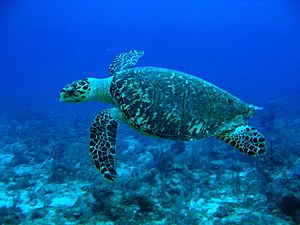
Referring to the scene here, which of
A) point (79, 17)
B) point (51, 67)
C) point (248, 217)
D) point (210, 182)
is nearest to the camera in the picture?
point (248, 217)

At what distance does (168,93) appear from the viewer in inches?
178

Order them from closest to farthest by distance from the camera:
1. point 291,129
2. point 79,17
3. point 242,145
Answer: point 242,145 → point 291,129 → point 79,17

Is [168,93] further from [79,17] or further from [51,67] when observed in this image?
[51,67]

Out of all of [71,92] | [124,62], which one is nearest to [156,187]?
[71,92]

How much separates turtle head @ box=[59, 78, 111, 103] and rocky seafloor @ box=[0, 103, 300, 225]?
2121 millimetres

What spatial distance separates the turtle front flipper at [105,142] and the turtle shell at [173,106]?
299mm

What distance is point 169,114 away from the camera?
14.5 feet

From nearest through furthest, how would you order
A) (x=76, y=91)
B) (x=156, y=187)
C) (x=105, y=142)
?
(x=105, y=142) < (x=76, y=91) < (x=156, y=187)

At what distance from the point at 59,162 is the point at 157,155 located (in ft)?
11.5

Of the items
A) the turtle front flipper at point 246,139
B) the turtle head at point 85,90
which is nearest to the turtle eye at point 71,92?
the turtle head at point 85,90

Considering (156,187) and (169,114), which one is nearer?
(169,114)

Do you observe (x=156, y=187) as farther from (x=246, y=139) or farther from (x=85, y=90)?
(x=85, y=90)

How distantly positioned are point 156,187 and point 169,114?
2709 mm

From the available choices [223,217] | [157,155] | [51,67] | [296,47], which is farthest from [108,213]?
[296,47]
